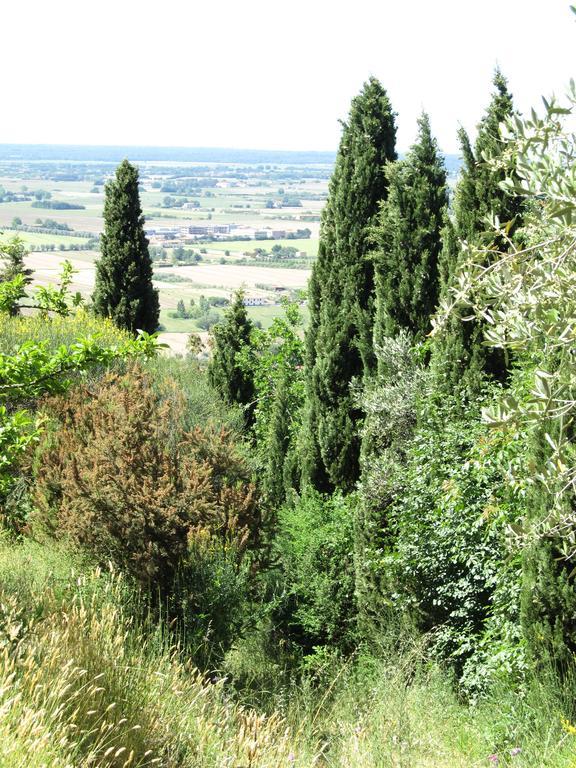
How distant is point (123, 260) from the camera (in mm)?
21578

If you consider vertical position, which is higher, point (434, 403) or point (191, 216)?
point (191, 216)

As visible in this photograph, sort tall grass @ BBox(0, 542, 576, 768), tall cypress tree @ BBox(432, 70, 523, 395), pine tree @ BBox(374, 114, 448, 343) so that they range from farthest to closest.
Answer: pine tree @ BBox(374, 114, 448, 343) → tall cypress tree @ BBox(432, 70, 523, 395) → tall grass @ BBox(0, 542, 576, 768)

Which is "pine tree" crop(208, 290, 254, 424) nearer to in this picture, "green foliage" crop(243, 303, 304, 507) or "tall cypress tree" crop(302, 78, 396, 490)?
"green foliage" crop(243, 303, 304, 507)

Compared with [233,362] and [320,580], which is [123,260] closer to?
[233,362]

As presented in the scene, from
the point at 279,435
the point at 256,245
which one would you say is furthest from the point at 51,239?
the point at 279,435

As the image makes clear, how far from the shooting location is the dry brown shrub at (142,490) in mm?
8664

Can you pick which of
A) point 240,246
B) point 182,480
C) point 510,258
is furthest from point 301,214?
point 510,258

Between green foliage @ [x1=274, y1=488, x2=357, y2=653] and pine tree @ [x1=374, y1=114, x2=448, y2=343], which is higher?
pine tree @ [x1=374, y1=114, x2=448, y2=343]

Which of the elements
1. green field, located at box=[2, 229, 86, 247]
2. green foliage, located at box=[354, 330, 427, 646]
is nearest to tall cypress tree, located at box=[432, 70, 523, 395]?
green foliage, located at box=[354, 330, 427, 646]

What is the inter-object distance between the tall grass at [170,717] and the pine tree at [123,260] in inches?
585

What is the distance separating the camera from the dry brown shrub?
8.66m

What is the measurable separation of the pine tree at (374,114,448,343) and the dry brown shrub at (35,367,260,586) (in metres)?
3.64

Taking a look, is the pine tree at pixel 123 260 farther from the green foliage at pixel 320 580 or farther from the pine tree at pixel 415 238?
the green foliage at pixel 320 580

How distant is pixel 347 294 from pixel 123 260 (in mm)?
9339
